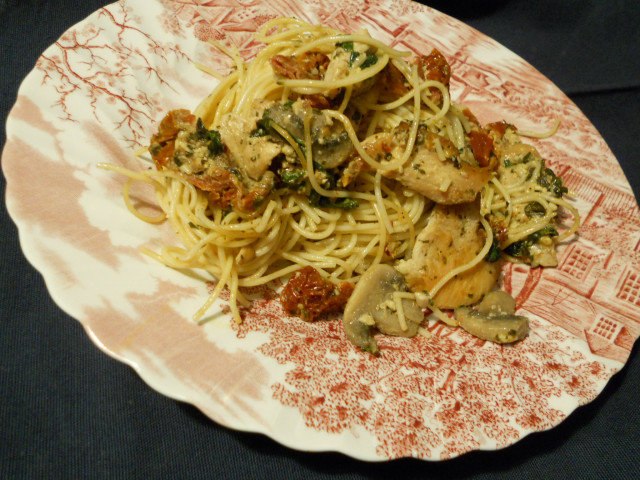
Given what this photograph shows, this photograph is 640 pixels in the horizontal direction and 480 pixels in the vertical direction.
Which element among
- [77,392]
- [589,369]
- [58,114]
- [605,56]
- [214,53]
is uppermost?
[605,56]

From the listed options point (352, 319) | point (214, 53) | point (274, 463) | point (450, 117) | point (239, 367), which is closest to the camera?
point (239, 367)

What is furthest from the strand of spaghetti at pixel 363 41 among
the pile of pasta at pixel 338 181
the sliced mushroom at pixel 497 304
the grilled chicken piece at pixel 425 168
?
the sliced mushroom at pixel 497 304

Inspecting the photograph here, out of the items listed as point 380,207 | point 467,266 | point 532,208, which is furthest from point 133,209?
point 532,208

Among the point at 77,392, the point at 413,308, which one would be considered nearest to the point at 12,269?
the point at 77,392

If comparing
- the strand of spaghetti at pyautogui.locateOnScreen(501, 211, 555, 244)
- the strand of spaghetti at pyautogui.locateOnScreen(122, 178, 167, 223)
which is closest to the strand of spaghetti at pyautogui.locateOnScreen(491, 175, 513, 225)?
the strand of spaghetti at pyautogui.locateOnScreen(501, 211, 555, 244)

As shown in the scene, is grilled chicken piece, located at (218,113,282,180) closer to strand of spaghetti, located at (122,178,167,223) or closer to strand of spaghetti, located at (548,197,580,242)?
strand of spaghetti, located at (122,178,167,223)

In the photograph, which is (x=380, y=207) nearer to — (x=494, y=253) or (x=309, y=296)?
(x=309, y=296)

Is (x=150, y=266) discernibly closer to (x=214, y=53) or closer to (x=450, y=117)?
(x=214, y=53)
